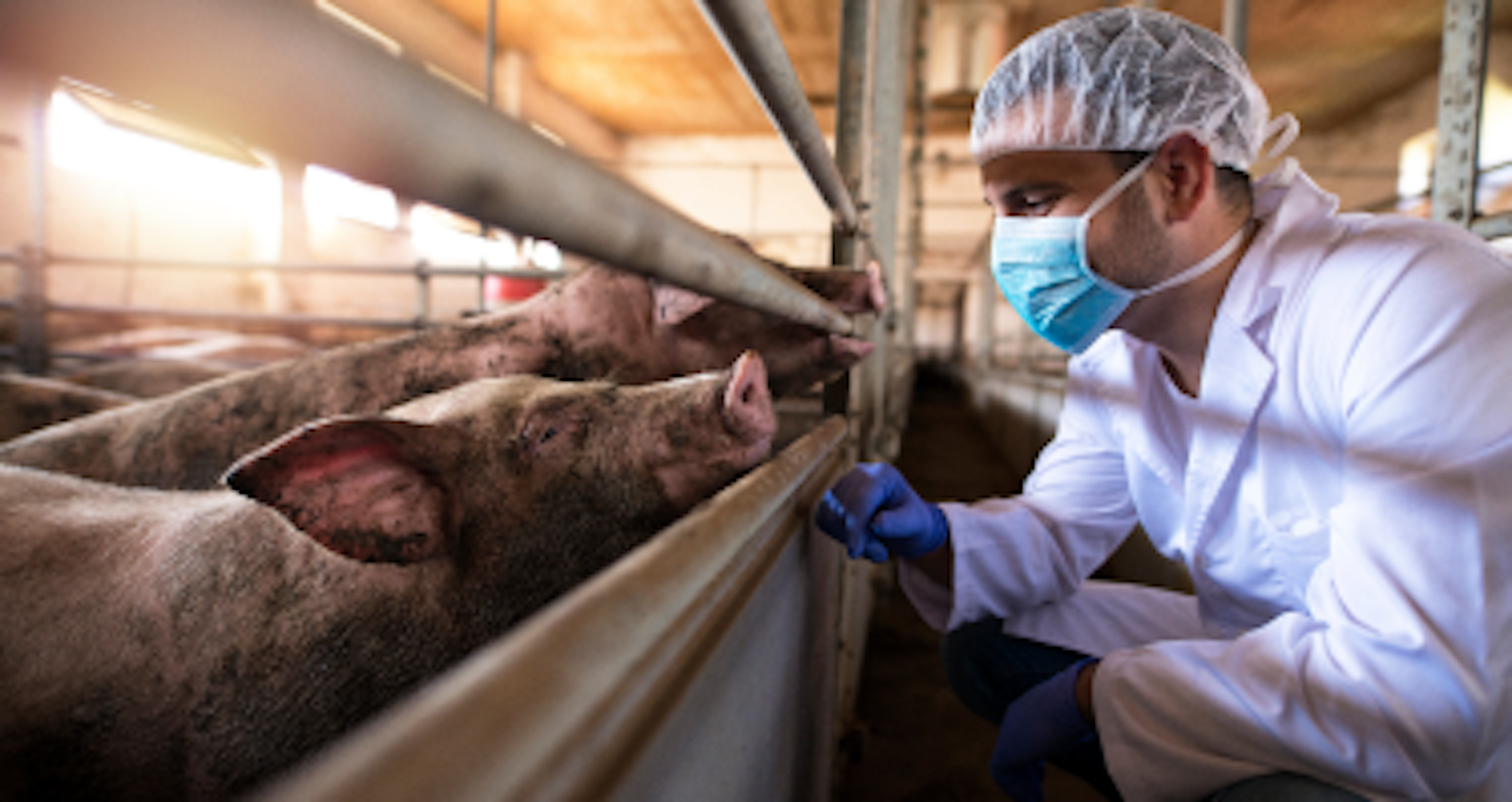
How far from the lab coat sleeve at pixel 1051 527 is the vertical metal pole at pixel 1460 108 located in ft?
4.60

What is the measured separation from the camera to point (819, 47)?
34.0 feet

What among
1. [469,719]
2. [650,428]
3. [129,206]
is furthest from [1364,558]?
[129,206]

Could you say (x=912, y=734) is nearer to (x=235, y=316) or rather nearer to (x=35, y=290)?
(x=235, y=316)

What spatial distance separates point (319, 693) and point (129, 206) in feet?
32.4

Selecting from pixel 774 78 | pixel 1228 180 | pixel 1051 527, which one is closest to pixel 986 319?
pixel 1051 527

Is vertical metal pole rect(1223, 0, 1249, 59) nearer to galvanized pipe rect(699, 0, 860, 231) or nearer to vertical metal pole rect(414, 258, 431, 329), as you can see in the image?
galvanized pipe rect(699, 0, 860, 231)

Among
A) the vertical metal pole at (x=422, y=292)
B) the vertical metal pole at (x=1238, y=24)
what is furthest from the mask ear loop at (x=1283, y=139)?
the vertical metal pole at (x=422, y=292)

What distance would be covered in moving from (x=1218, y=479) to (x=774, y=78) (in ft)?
3.69

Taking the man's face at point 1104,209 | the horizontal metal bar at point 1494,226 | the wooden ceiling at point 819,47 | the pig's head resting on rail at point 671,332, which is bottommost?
the pig's head resting on rail at point 671,332

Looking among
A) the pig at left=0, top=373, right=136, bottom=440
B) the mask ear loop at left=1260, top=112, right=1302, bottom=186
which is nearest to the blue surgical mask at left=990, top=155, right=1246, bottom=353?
the mask ear loop at left=1260, top=112, right=1302, bottom=186

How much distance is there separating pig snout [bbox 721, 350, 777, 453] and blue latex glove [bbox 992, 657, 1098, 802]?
69 cm

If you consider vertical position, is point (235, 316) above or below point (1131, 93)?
below

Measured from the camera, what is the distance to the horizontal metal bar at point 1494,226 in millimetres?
1968

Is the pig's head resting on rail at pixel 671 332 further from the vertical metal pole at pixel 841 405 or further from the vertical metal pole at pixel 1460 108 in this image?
the vertical metal pole at pixel 1460 108
